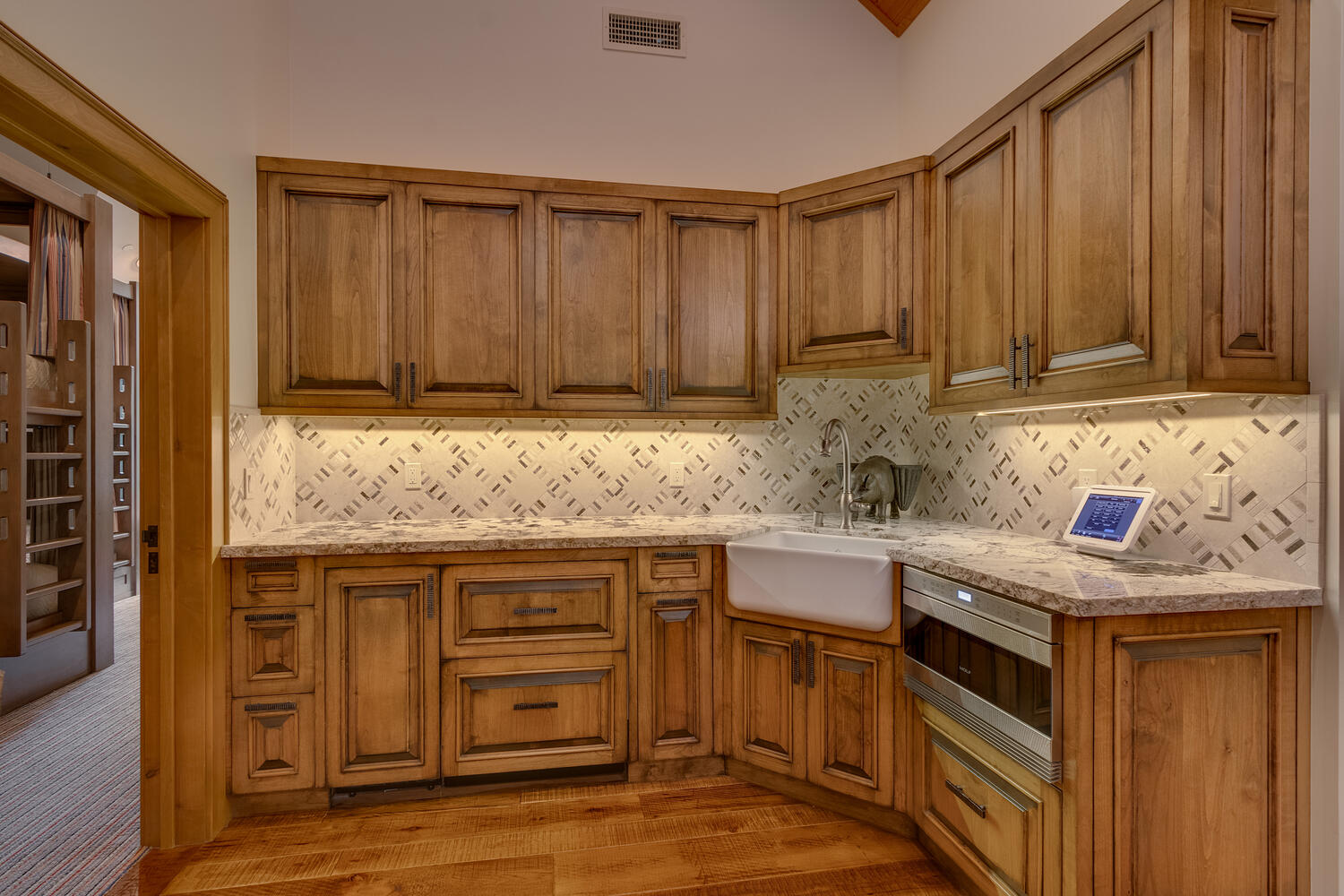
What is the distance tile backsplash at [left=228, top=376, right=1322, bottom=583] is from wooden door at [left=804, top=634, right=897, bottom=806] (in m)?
0.79

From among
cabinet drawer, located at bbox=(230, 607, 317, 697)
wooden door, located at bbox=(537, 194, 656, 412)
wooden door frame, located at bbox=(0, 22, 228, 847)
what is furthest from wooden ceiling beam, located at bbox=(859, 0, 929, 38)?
cabinet drawer, located at bbox=(230, 607, 317, 697)

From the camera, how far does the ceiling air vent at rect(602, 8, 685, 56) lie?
9.93ft

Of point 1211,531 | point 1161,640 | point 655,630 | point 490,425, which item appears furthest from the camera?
point 490,425

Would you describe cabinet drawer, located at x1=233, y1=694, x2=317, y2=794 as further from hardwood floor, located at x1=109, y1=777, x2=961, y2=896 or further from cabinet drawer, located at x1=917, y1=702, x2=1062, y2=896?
cabinet drawer, located at x1=917, y1=702, x2=1062, y2=896

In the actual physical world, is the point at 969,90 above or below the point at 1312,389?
above

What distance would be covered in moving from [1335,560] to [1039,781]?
794 mm

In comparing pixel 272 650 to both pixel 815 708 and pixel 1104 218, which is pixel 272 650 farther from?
pixel 1104 218

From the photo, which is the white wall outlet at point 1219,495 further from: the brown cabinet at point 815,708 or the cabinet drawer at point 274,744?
the cabinet drawer at point 274,744

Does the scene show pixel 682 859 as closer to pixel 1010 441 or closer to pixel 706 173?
pixel 1010 441

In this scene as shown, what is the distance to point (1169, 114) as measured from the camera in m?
1.54

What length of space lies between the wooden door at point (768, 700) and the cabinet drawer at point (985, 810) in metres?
0.41

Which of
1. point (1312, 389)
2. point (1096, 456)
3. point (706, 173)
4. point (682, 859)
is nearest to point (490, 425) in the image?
point (706, 173)

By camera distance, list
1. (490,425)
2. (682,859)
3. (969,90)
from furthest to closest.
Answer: (490,425), (969,90), (682,859)

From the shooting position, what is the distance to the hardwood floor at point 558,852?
1897 millimetres
